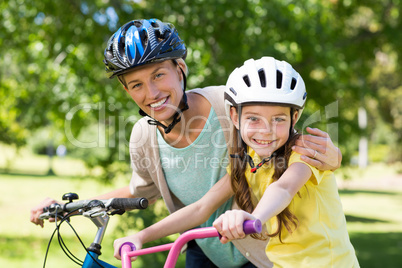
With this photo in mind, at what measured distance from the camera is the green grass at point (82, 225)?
1016cm

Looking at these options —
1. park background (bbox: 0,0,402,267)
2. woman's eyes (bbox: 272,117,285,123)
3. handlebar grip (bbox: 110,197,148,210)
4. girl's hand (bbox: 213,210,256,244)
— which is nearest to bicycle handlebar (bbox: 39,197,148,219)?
handlebar grip (bbox: 110,197,148,210)

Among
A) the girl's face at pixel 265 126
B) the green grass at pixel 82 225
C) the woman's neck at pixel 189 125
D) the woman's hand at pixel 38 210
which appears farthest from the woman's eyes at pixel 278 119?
the green grass at pixel 82 225

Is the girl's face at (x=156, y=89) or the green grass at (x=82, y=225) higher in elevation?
the girl's face at (x=156, y=89)

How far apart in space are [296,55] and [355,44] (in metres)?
3.70

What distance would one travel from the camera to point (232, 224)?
72.7 inches

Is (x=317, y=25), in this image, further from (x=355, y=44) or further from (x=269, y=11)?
(x=355, y=44)

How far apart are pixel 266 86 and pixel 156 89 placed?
64 cm

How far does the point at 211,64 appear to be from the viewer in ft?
24.0

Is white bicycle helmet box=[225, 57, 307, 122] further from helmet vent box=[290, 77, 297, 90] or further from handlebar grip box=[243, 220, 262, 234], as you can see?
handlebar grip box=[243, 220, 262, 234]

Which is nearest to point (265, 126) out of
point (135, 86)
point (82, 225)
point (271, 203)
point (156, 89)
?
point (271, 203)

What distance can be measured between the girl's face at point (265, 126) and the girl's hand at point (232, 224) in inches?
24.7

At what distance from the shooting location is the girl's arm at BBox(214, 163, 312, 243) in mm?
1858

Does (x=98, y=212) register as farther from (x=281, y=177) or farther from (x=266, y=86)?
(x=266, y=86)

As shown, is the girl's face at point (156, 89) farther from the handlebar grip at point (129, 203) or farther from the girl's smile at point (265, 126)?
the handlebar grip at point (129, 203)
